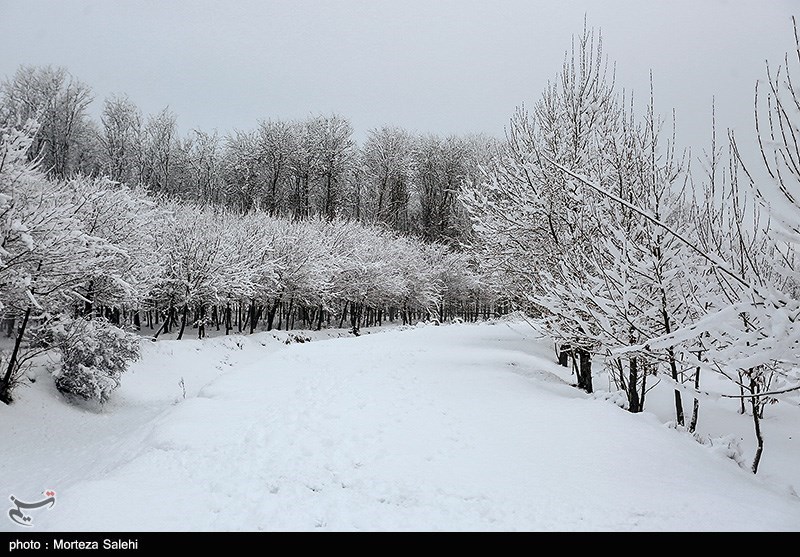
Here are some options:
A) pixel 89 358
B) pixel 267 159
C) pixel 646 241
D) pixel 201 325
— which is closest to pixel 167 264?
pixel 201 325

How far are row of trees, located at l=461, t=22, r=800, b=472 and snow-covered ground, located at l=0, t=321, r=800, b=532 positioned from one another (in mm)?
1093

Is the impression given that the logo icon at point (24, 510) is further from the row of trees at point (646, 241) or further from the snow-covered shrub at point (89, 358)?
the snow-covered shrub at point (89, 358)

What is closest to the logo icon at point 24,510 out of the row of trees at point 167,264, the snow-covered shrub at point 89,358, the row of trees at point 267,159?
the row of trees at point 167,264

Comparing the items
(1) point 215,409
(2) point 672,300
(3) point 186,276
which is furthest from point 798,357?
(3) point 186,276

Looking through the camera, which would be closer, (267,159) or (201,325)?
(201,325)

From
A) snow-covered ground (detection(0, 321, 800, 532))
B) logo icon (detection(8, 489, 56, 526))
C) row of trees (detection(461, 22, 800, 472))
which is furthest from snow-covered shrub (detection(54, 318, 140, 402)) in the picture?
row of trees (detection(461, 22, 800, 472))

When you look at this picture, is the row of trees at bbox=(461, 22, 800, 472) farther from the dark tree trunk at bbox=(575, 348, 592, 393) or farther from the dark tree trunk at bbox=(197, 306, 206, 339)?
the dark tree trunk at bbox=(197, 306, 206, 339)

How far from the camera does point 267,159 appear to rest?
48.8 m

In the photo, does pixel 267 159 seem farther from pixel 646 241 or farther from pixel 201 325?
pixel 646 241

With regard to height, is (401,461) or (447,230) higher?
(447,230)

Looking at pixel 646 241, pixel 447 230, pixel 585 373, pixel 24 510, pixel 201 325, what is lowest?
pixel 201 325

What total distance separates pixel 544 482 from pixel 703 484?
155 cm

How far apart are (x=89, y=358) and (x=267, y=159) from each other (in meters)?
39.3
